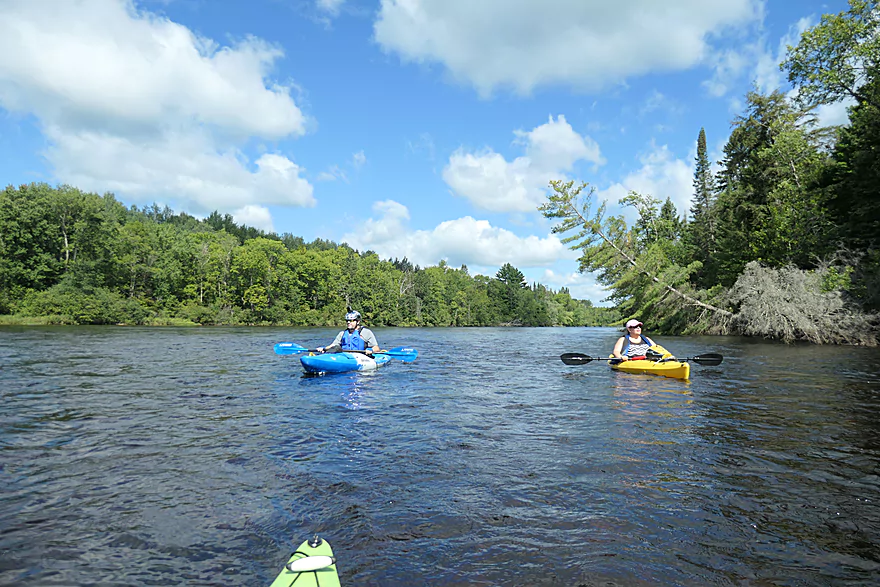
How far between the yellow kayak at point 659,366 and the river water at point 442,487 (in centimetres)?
207

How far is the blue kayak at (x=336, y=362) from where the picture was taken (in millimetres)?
13008

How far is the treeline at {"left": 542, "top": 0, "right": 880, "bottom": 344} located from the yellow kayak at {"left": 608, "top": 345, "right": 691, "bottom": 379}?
17.3m

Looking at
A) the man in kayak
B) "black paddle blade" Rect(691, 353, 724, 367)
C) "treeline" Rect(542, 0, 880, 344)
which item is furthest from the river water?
"treeline" Rect(542, 0, 880, 344)

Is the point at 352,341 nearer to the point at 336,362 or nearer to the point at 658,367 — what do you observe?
the point at 336,362

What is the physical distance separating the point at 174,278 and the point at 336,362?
5791cm

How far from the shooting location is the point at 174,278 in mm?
62531

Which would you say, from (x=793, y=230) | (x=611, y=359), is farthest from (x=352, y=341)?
(x=793, y=230)

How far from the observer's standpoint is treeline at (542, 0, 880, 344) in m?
25.2

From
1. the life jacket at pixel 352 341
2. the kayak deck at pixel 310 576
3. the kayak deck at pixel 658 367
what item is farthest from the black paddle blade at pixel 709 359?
the kayak deck at pixel 310 576

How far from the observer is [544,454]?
247 inches

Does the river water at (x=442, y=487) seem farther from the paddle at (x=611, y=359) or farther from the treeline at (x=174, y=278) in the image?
the treeline at (x=174, y=278)

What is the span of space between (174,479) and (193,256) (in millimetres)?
67870

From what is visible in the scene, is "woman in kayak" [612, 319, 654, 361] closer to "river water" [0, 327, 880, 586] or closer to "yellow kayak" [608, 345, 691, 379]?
"yellow kayak" [608, 345, 691, 379]

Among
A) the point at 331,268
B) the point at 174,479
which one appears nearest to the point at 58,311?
the point at 331,268
